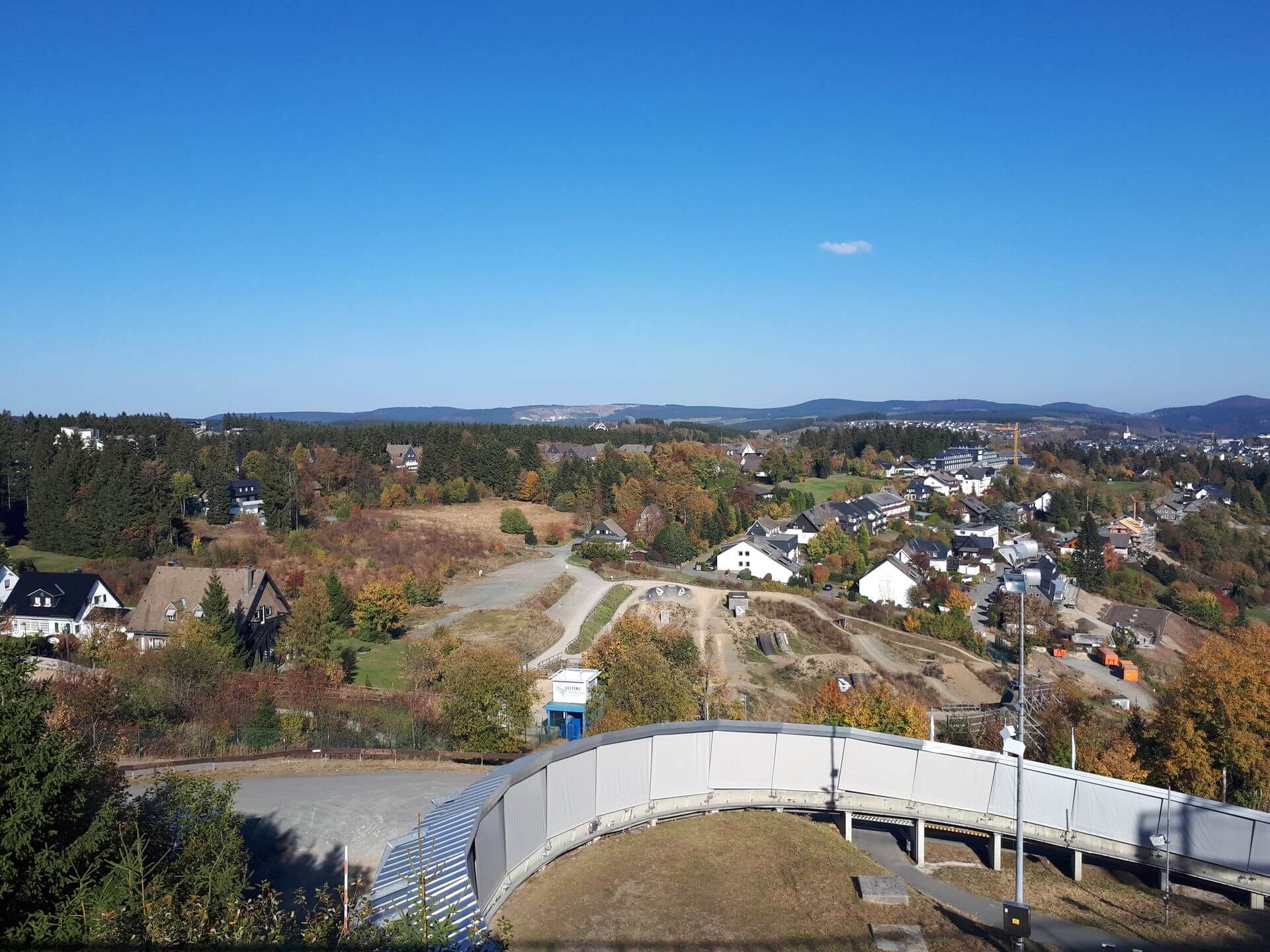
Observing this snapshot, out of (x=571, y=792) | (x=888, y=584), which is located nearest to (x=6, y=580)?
(x=571, y=792)

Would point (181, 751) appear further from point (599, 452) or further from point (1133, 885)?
point (599, 452)

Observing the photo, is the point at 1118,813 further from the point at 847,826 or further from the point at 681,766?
the point at 681,766

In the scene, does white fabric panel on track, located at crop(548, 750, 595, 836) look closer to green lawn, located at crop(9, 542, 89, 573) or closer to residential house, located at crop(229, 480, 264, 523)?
green lawn, located at crop(9, 542, 89, 573)

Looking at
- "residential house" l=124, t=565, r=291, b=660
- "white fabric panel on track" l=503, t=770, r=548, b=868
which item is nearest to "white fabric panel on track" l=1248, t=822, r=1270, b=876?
"white fabric panel on track" l=503, t=770, r=548, b=868

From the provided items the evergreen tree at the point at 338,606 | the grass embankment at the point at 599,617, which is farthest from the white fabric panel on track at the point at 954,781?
the evergreen tree at the point at 338,606

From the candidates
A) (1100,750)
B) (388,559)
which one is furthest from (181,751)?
(388,559)
